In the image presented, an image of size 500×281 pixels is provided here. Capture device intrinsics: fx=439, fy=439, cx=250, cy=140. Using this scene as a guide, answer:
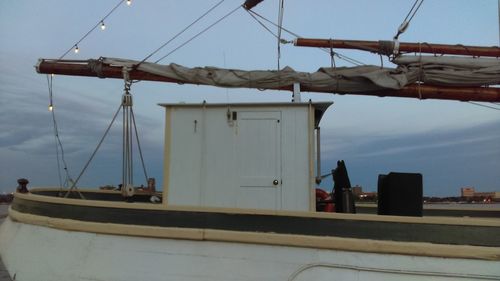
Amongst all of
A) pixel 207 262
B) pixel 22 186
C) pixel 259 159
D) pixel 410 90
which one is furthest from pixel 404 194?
pixel 22 186

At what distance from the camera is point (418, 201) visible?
5129 millimetres

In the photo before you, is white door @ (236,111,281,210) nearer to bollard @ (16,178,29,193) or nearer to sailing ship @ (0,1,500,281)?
sailing ship @ (0,1,500,281)

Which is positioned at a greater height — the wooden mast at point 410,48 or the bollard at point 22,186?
the wooden mast at point 410,48

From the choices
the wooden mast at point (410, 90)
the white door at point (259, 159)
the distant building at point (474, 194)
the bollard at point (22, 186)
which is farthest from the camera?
the distant building at point (474, 194)

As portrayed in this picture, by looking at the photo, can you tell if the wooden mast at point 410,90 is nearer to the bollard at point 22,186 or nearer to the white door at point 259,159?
the white door at point 259,159

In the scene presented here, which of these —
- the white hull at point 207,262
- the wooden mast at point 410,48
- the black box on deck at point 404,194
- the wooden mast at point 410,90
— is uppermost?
the wooden mast at point 410,48

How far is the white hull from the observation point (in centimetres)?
447

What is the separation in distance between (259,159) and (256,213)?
0.96m

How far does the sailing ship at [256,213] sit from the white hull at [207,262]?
1cm

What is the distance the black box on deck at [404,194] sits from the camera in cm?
509

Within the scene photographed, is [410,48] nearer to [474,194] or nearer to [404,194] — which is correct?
[404,194]

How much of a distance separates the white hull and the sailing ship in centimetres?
1

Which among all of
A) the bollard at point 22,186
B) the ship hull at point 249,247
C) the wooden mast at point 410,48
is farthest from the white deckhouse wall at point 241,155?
the wooden mast at point 410,48

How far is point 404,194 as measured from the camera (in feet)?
16.9
